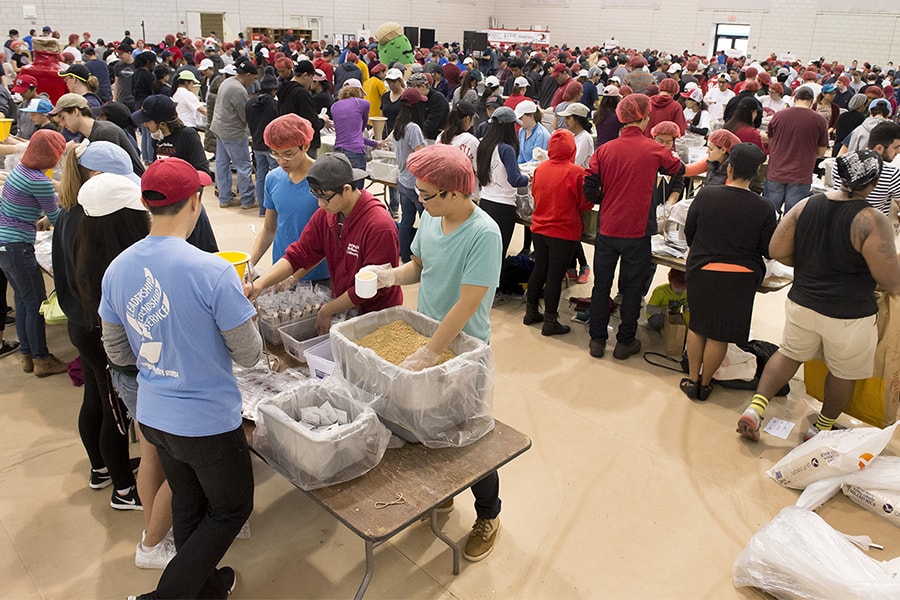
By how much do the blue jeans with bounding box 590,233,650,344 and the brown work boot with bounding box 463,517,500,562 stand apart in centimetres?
214

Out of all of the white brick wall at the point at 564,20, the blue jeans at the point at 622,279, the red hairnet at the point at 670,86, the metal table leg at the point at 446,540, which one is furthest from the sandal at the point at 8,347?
the white brick wall at the point at 564,20

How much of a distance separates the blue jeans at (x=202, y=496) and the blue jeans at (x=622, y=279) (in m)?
2.92

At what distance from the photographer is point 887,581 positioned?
2.31 meters

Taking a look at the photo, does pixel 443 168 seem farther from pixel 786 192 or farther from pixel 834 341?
pixel 786 192

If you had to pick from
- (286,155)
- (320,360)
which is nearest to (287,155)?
(286,155)

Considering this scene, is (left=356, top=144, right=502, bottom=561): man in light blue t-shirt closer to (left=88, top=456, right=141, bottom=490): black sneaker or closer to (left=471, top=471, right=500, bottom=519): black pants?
(left=471, top=471, right=500, bottom=519): black pants

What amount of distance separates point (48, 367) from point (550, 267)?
11.1 feet

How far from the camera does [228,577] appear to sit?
2586 millimetres

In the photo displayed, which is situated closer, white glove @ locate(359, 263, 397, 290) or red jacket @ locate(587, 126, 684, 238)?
white glove @ locate(359, 263, 397, 290)

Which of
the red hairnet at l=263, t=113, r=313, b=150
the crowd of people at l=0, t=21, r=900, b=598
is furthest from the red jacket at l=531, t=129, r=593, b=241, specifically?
the red hairnet at l=263, t=113, r=313, b=150

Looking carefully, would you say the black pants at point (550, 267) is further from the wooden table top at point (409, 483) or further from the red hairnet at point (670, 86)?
the red hairnet at point (670, 86)

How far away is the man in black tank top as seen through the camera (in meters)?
3.06

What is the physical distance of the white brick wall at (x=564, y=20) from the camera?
56.9 ft

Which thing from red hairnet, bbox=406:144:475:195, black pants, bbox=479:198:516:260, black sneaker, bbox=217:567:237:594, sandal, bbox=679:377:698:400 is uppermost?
red hairnet, bbox=406:144:475:195
